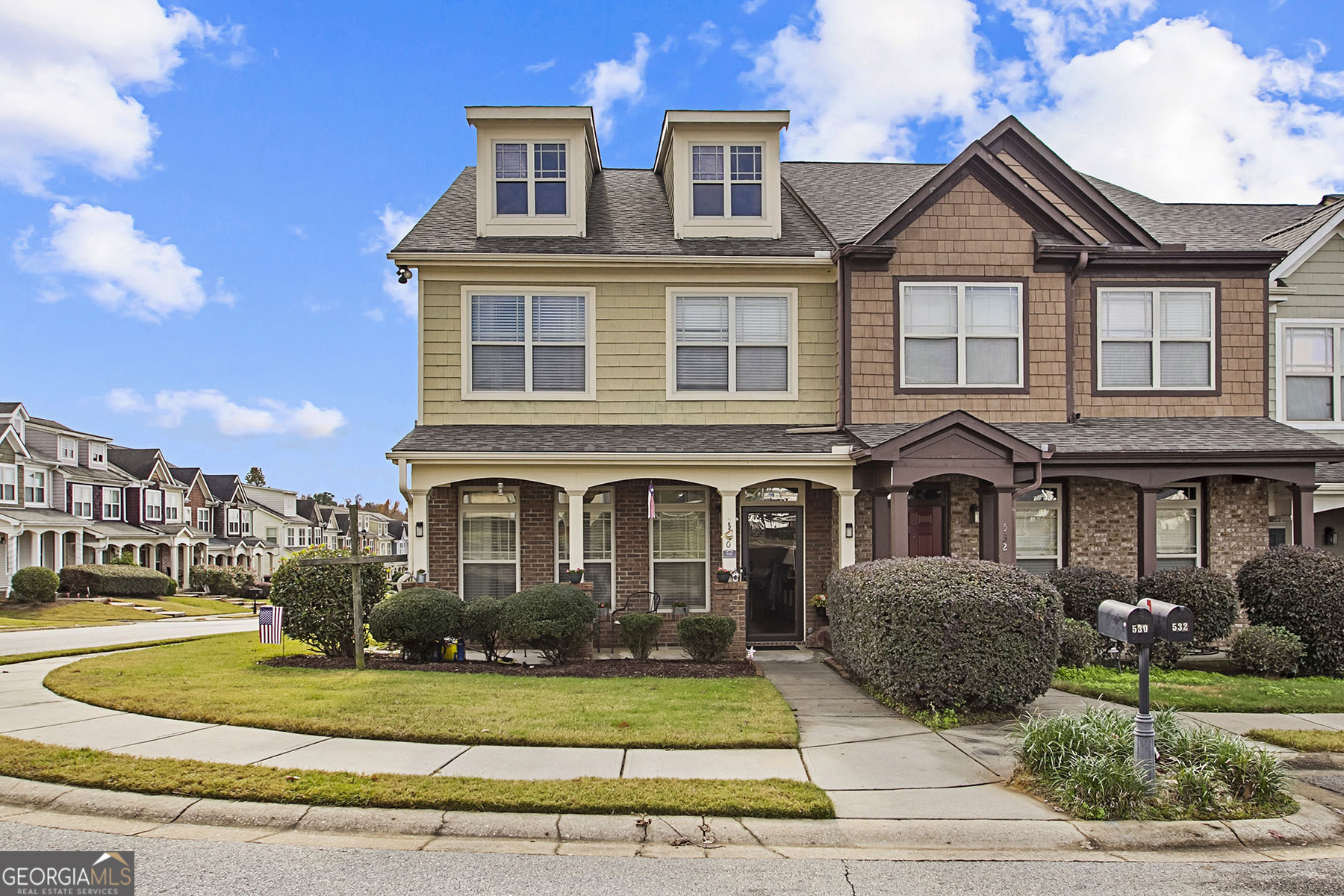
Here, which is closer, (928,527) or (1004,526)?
(1004,526)

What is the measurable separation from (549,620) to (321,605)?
10.6 ft

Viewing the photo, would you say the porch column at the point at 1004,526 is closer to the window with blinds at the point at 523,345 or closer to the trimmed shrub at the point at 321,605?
the window with blinds at the point at 523,345

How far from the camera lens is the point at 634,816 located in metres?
5.92

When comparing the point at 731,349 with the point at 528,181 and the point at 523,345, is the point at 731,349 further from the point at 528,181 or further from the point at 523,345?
the point at 528,181

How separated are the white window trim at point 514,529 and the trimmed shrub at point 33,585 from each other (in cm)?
2753

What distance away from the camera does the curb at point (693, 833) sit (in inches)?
222

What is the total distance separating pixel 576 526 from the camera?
44.9 feet

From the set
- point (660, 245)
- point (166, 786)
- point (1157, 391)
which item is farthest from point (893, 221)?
point (166, 786)

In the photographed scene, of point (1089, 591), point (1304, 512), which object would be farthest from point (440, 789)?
point (1304, 512)

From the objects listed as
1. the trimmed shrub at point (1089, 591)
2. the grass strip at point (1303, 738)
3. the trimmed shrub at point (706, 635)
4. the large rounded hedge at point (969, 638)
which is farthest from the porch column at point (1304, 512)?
the trimmed shrub at point (706, 635)

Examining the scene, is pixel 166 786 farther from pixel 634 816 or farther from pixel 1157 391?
pixel 1157 391

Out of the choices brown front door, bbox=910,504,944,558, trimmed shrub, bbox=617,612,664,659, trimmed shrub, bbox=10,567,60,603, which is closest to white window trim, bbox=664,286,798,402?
brown front door, bbox=910,504,944,558

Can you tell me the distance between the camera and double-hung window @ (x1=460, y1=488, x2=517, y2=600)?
14531 millimetres

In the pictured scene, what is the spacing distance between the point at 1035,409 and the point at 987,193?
3592mm
